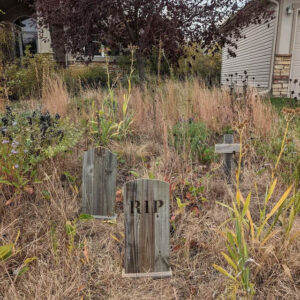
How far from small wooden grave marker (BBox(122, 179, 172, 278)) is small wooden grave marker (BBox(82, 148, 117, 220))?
0.50 meters

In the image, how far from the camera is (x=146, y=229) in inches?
56.8

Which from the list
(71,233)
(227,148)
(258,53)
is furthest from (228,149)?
(258,53)

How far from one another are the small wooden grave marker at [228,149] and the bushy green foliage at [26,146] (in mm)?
1169

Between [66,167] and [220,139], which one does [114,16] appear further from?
[66,167]

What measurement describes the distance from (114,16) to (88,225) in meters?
4.64

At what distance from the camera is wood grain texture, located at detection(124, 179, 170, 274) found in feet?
4.57

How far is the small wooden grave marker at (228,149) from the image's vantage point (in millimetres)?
2313

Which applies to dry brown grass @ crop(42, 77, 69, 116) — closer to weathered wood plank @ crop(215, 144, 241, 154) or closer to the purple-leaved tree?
the purple-leaved tree

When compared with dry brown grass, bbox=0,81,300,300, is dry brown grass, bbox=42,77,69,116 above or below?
above

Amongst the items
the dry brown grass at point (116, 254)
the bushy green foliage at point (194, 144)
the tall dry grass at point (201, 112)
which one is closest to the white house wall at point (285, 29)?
the tall dry grass at point (201, 112)

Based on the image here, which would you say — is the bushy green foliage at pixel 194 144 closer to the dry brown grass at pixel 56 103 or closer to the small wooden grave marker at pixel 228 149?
the small wooden grave marker at pixel 228 149

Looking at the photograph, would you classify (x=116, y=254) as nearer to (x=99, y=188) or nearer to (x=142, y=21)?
(x=99, y=188)

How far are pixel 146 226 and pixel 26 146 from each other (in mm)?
1210

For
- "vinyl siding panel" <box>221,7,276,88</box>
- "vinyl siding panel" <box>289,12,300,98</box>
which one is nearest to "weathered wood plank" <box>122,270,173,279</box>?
"vinyl siding panel" <box>221,7,276,88</box>
